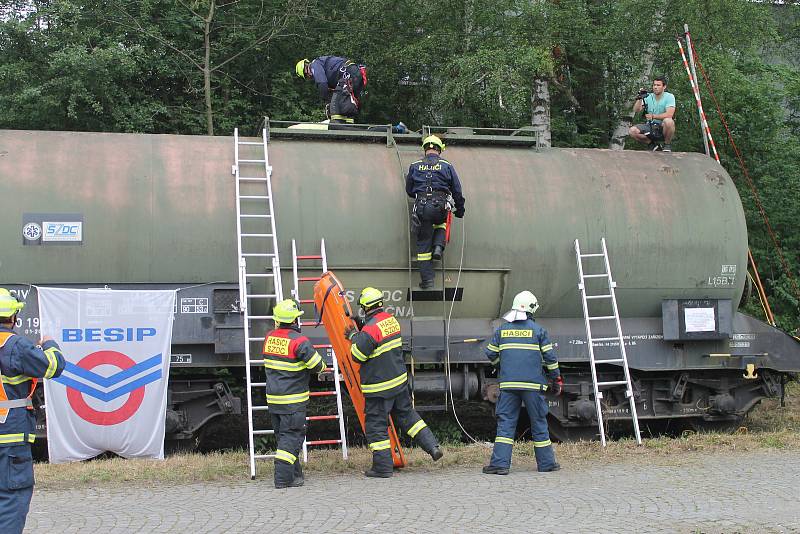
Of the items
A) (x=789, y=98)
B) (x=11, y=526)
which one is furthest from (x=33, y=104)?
(x=789, y=98)

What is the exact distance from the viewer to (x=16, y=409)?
5.68 m

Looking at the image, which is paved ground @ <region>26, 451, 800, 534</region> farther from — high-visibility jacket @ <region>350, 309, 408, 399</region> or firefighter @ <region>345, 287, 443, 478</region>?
high-visibility jacket @ <region>350, 309, 408, 399</region>

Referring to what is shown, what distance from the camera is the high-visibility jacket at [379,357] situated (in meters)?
7.84

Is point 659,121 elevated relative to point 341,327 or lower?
elevated

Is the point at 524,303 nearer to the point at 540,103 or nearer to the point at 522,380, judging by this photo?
the point at 522,380

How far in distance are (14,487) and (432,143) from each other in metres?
5.69

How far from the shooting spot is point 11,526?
5.45m

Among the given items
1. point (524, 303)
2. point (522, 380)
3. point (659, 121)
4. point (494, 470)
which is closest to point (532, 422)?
point (522, 380)

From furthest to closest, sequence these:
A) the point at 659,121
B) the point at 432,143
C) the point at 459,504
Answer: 1. the point at 659,121
2. the point at 432,143
3. the point at 459,504

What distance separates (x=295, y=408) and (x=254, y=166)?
325 cm

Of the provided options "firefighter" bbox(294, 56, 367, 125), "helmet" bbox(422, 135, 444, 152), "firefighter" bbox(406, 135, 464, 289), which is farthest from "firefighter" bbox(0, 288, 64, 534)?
"firefighter" bbox(294, 56, 367, 125)

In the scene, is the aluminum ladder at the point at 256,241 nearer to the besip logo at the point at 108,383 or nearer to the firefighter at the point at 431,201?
the besip logo at the point at 108,383

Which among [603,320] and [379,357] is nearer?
[379,357]

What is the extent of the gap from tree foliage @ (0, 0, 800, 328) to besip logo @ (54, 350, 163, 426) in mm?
6502
